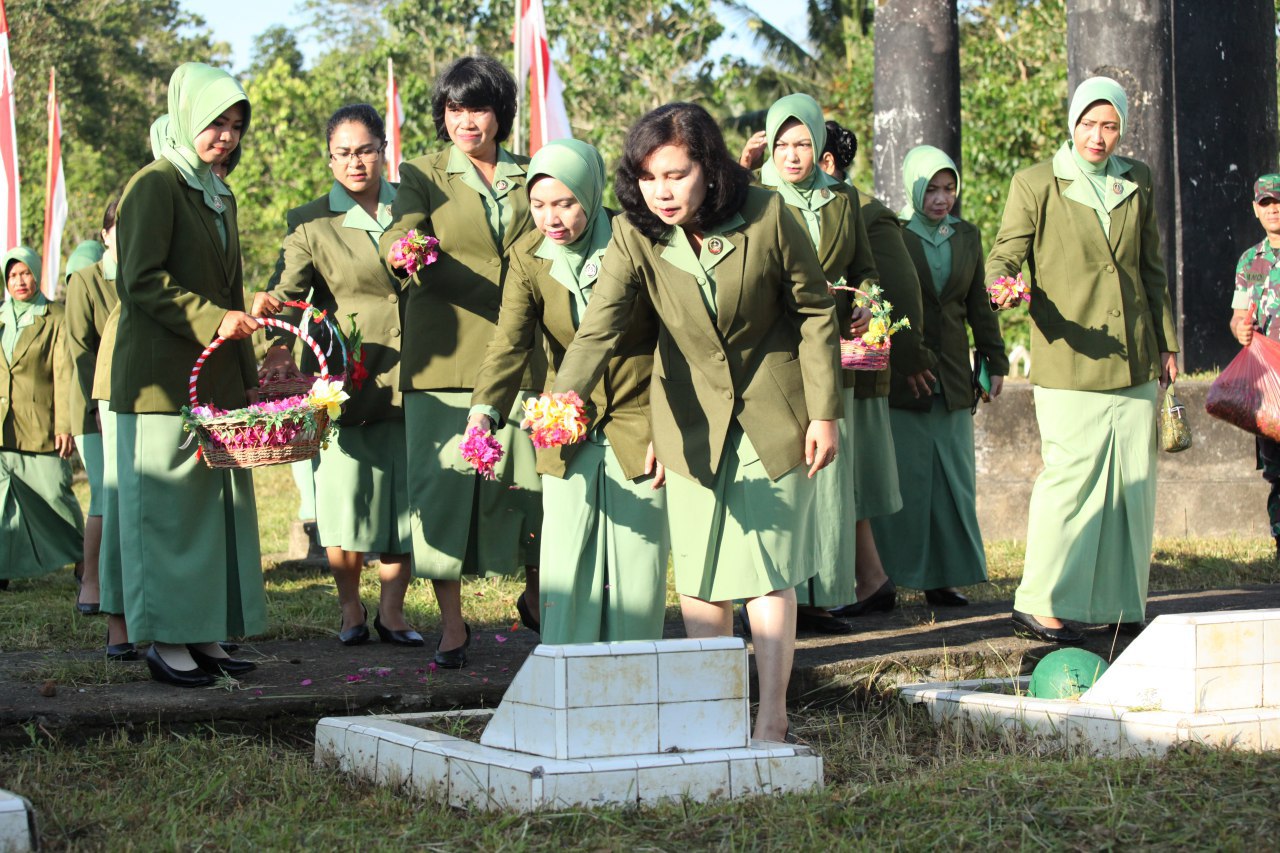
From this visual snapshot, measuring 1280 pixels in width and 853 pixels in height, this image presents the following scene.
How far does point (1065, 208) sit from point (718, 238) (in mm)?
2382

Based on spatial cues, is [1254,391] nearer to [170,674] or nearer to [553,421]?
[553,421]

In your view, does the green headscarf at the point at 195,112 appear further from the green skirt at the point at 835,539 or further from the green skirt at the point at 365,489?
the green skirt at the point at 835,539

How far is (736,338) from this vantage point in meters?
4.74

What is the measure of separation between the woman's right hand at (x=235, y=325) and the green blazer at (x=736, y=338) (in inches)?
46.3

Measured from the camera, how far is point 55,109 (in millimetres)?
14938

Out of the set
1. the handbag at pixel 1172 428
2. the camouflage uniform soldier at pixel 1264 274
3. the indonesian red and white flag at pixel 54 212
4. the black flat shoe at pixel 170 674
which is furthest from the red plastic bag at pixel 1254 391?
the indonesian red and white flag at pixel 54 212

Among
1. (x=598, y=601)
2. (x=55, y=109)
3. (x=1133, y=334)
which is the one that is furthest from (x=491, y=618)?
(x=55, y=109)

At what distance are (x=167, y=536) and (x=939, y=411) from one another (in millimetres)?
3773

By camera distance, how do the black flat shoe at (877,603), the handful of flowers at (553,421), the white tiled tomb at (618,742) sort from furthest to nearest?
the black flat shoe at (877,603) → the handful of flowers at (553,421) → the white tiled tomb at (618,742)

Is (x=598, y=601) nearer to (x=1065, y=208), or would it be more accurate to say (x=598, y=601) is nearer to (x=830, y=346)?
(x=830, y=346)

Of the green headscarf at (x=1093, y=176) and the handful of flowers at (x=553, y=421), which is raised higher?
the green headscarf at (x=1093, y=176)

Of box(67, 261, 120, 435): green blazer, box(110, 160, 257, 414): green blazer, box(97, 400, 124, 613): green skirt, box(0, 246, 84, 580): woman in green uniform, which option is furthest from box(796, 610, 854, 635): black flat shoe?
box(0, 246, 84, 580): woman in green uniform

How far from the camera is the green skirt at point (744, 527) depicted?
4719 mm

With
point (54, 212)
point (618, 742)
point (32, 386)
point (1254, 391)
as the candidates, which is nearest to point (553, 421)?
point (618, 742)
